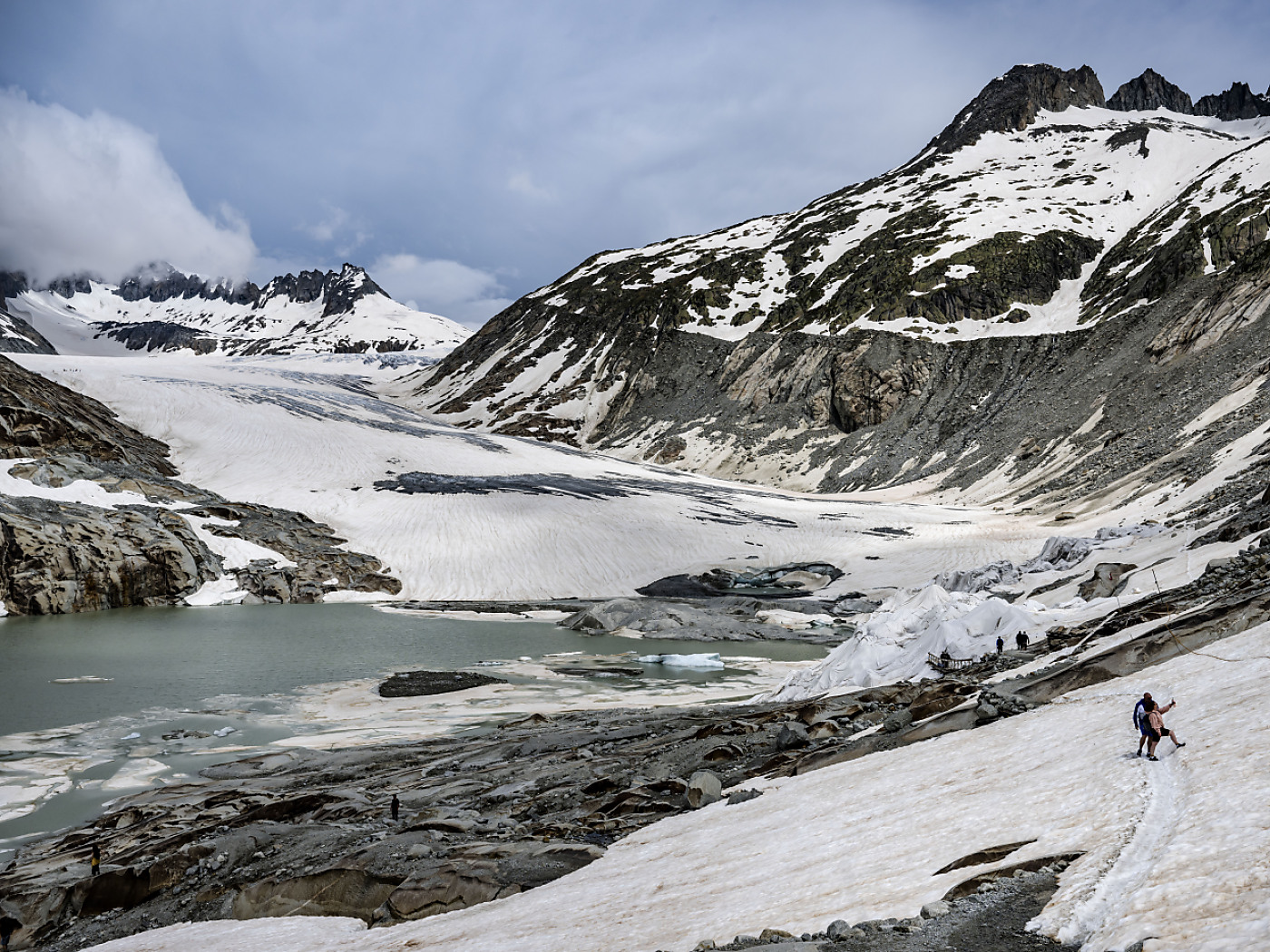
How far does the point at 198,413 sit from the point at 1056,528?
71977mm

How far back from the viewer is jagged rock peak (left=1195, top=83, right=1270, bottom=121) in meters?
152

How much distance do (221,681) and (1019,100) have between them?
184m

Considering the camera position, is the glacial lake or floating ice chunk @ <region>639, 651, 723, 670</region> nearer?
the glacial lake

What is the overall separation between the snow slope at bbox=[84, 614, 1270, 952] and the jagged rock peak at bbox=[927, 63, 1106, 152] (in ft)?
558

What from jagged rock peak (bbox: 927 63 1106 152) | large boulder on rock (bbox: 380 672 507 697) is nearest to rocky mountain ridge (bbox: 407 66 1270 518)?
jagged rock peak (bbox: 927 63 1106 152)

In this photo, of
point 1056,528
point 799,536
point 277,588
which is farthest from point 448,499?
point 1056,528

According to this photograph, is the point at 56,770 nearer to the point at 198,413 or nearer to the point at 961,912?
the point at 961,912

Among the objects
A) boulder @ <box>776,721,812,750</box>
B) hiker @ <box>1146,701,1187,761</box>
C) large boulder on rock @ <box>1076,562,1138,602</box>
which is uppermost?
large boulder on rock @ <box>1076,562,1138,602</box>

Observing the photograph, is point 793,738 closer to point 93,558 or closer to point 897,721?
point 897,721

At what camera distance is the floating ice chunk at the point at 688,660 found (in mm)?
31328

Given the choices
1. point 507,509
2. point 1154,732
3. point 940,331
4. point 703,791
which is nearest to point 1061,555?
point 703,791

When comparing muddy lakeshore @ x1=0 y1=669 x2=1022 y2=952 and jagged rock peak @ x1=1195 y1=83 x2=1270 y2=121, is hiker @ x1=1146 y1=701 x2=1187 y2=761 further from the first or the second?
jagged rock peak @ x1=1195 y1=83 x2=1270 y2=121

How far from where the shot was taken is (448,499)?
200ft

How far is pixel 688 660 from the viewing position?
1252 inches
